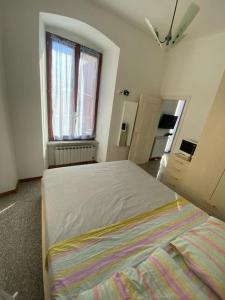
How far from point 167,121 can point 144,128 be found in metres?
1.08

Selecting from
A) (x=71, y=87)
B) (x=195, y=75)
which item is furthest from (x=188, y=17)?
(x=71, y=87)

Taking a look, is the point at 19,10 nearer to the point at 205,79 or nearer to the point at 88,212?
the point at 88,212

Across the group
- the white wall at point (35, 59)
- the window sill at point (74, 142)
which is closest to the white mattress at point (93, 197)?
the white wall at point (35, 59)

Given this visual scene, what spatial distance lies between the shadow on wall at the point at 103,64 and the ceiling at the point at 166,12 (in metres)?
0.47

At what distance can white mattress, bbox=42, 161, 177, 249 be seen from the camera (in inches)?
45.8

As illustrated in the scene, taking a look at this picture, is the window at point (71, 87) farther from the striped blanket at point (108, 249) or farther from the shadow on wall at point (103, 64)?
the striped blanket at point (108, 249)

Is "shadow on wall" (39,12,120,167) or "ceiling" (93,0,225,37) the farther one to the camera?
"shadow on wall" (39,12,120,167)

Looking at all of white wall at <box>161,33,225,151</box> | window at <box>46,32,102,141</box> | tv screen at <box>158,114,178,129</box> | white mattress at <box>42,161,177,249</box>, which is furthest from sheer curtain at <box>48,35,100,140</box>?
tv screen at <box>158,114,178,129</box>

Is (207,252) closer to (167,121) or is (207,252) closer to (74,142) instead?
(74,142)

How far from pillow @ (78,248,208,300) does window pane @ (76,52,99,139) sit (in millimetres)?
2910

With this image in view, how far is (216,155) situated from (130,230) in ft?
5.54

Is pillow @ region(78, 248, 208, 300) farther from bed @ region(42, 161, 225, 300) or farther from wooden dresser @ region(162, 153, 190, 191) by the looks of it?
wooden dresser @ region(162, 153, 190, 191)

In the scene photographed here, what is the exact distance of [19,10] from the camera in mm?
1823

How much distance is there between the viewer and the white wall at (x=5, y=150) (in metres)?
1.89
